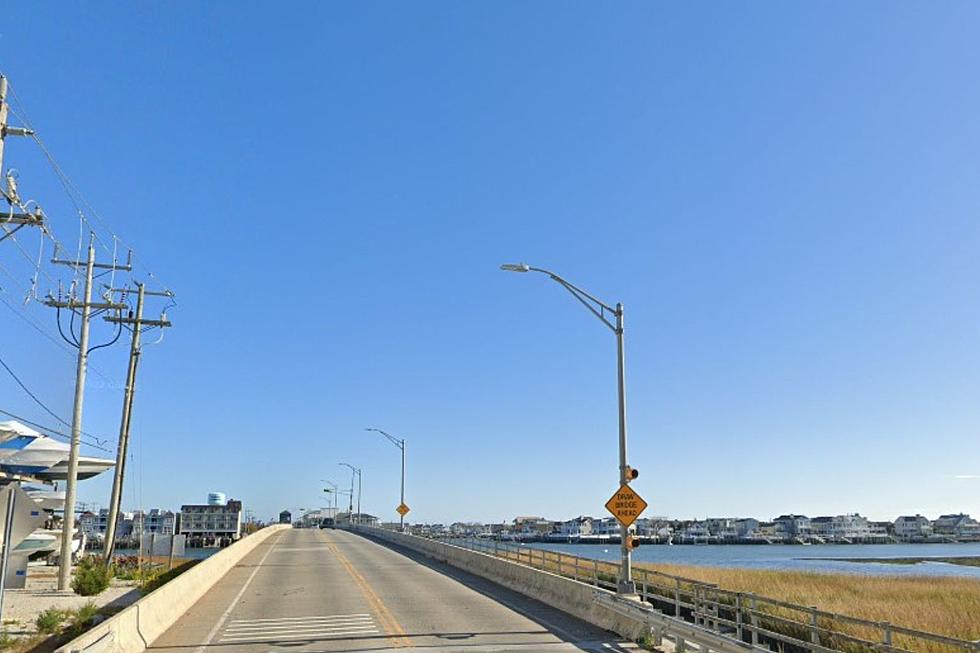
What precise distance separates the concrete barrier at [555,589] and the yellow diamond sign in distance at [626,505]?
1.69 metres

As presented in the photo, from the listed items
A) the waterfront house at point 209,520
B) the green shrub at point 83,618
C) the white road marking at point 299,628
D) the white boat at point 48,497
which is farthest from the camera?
the waterfront house at point 209,520

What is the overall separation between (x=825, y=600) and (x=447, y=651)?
818 inches

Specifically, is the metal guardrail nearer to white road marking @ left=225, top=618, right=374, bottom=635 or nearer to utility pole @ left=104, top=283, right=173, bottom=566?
white road marking @ left=225, top=618, right=374, bottom=635

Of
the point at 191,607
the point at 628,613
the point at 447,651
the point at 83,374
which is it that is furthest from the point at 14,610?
the point at 628,613

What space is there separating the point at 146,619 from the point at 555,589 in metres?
10.5

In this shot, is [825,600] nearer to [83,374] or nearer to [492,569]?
[492,569]

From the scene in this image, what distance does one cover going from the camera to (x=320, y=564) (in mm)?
39125

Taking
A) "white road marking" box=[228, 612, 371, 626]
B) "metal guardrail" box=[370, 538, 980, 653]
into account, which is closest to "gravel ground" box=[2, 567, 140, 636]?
"white road marking" box=[228, 612, 371, 626]

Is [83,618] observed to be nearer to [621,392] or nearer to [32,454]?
[621,392]

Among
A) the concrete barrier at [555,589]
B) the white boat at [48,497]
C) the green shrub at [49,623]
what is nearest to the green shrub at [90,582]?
the green shrub at [49,623]

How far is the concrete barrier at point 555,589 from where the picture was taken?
17.1m

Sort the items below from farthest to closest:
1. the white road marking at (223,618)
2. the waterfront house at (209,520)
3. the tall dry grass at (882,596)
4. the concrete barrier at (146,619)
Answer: the waterfront house at (209,520), the tall dry grass at (882,596), the white road marking at (223,618), the concrete barrier at (146,619)

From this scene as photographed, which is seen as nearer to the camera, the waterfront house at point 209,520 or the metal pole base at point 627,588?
the metal pole base at point 627,588

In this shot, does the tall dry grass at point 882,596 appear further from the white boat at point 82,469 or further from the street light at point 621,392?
the white boat at point 82,469
